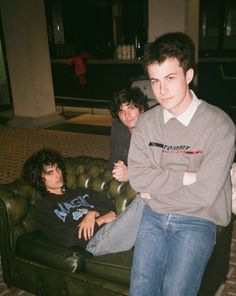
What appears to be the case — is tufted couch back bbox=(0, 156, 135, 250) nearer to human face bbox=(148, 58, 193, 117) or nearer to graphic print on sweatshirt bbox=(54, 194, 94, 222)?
graphic print on sweatshirt bbox=(54, 194, 94, 222)

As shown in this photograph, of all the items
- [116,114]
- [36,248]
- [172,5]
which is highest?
[172,5]

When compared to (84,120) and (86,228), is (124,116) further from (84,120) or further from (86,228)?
(84,120)

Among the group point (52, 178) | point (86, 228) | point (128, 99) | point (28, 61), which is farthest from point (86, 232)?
point (28, 61)

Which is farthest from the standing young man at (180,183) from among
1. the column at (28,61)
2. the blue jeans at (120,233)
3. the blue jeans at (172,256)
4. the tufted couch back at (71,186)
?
the column at (28,61)

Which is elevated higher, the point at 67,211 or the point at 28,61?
the point at 28,61

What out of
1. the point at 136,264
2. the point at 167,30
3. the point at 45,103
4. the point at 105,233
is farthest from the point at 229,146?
the point at 45,103

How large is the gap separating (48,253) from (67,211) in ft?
0.97

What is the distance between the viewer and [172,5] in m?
6.46

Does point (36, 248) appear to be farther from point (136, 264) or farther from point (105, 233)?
point (136, 264)

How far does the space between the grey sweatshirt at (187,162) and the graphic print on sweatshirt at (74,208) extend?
58 cm

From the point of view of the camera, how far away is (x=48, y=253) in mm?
2209

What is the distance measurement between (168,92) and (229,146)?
416mm

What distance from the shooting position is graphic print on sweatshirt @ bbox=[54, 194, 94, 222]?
89.4 inches

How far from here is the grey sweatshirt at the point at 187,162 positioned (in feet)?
5.52
